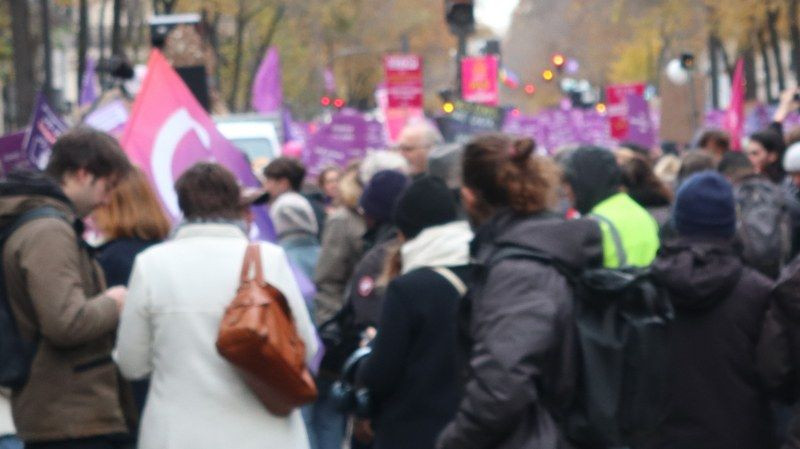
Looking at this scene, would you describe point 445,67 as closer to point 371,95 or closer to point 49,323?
point 371,95

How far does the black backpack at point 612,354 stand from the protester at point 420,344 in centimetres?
78

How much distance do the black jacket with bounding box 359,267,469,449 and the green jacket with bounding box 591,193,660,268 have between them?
998mm

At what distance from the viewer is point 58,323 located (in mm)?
5480

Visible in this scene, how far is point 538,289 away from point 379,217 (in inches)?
120

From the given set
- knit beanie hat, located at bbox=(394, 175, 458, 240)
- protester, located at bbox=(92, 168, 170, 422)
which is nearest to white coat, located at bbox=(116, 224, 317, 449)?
protester, located at bbox=(92, 168, 170, 422)

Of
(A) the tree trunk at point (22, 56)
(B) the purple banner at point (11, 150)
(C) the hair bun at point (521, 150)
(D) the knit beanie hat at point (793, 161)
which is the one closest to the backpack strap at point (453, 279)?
(C) the hair bun at point (521, 150)

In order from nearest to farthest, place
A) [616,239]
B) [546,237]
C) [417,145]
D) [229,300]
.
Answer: [546,237] < [229,300] < [616,239] < [417,145]

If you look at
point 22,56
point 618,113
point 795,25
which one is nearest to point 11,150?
point 22,56

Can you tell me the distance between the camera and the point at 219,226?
19.0ft

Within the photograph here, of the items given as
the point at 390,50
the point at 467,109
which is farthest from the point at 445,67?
the point at 467,109

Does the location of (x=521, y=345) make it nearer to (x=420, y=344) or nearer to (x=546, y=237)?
(x=546, y=237)

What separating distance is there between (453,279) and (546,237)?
35.0 inches

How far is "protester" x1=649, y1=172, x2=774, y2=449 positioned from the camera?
5.80 metres

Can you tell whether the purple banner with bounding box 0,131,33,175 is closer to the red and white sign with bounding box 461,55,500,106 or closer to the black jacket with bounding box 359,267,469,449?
the black jacket with bounding box 359,267,469,449
